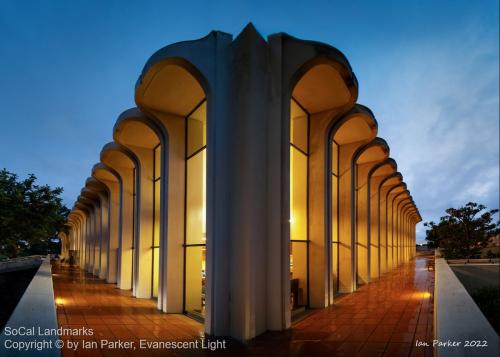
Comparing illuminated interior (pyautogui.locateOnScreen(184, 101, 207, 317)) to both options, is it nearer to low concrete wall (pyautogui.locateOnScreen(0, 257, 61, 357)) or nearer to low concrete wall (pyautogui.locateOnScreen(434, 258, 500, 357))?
low concrete wall (pyautogui.locateOnScreen(0, 257, 61, 357))

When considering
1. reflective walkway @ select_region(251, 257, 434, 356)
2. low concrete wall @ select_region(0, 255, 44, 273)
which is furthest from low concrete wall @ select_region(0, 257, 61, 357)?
low concrete wall @ select_region(0, 255, 44, 273)

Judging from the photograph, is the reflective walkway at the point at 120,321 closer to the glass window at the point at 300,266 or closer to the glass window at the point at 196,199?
the glass window at the point at 196,199

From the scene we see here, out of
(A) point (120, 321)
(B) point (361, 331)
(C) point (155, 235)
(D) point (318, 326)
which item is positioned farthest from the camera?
(C) point (155, 235)

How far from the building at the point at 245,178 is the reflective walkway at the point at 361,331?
640 millimetres

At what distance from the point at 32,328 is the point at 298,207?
907 centimetres

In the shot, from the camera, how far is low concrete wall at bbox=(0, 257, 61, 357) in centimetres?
253

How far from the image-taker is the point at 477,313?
3.60 meters

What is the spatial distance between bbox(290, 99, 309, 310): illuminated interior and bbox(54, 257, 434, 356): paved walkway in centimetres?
92

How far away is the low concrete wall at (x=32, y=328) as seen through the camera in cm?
253

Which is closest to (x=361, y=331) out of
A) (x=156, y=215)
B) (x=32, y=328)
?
(x=32, y=328)

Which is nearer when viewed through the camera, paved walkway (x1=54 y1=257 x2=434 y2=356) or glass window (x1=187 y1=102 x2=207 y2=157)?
paved walkway (x1=54 y1=257 x2=434 y2=356)

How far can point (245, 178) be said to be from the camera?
8.16m

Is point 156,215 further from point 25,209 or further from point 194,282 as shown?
point 25,209

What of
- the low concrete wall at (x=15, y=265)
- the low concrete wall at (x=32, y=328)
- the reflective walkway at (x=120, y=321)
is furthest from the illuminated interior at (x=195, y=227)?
the low concrete wall at (x=15, y=265)
